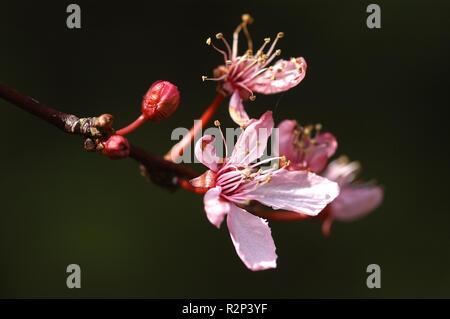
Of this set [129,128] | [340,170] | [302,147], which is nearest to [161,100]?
[129,128]

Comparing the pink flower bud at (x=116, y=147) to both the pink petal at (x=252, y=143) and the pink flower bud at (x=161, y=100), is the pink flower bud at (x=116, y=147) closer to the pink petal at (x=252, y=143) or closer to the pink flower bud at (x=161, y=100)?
the pink flower bud at (x=161, y=100)

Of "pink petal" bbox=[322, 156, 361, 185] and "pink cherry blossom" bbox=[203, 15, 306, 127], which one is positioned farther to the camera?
"pink petal" bbox=[322, 156, 361, 185]

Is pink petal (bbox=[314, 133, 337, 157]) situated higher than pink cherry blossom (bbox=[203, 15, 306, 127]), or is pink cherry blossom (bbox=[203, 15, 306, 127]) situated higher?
pink cherry blossom (bbox=[203, 15, 306, 127])

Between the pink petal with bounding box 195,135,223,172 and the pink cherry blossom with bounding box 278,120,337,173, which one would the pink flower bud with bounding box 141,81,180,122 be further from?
the pink cherry blossom with bounding box 278,120,337,173

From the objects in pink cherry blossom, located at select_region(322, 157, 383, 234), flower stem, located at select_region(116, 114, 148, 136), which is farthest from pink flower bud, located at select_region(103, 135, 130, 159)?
pink cherry blossom, located at select_region(322, 157, 383, 234)

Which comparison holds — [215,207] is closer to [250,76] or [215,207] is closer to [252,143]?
[252,143]

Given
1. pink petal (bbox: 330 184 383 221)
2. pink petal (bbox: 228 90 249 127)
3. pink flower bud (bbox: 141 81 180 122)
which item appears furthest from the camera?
pink petal (bbox: 330 184 383 221)
